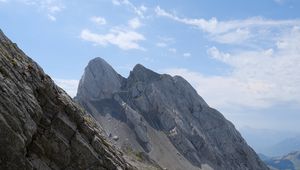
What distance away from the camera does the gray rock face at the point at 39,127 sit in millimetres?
35250

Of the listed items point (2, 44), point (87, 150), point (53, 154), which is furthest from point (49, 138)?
point (2, 44)

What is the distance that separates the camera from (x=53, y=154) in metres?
39.8

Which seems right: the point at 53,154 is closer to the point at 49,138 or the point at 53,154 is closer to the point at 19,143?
the point at 49,138

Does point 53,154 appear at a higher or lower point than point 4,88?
lower

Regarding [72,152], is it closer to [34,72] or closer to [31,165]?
[31,165]

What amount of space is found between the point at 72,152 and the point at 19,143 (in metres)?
6.95

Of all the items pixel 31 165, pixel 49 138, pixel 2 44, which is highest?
pixel 2 44

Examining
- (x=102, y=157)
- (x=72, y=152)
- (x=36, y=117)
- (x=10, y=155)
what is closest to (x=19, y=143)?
(x=10, y=155)

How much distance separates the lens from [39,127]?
39656mm

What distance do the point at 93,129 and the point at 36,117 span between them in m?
8.02

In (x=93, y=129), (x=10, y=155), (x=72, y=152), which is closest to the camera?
(x=10, y=155)

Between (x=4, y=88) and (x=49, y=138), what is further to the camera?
(x=49, y=138)

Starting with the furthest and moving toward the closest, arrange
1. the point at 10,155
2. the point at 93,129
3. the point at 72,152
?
1. the point at 93,129
2. the point at 72,152
3. the point at 10,155

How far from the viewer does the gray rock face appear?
35.2m
